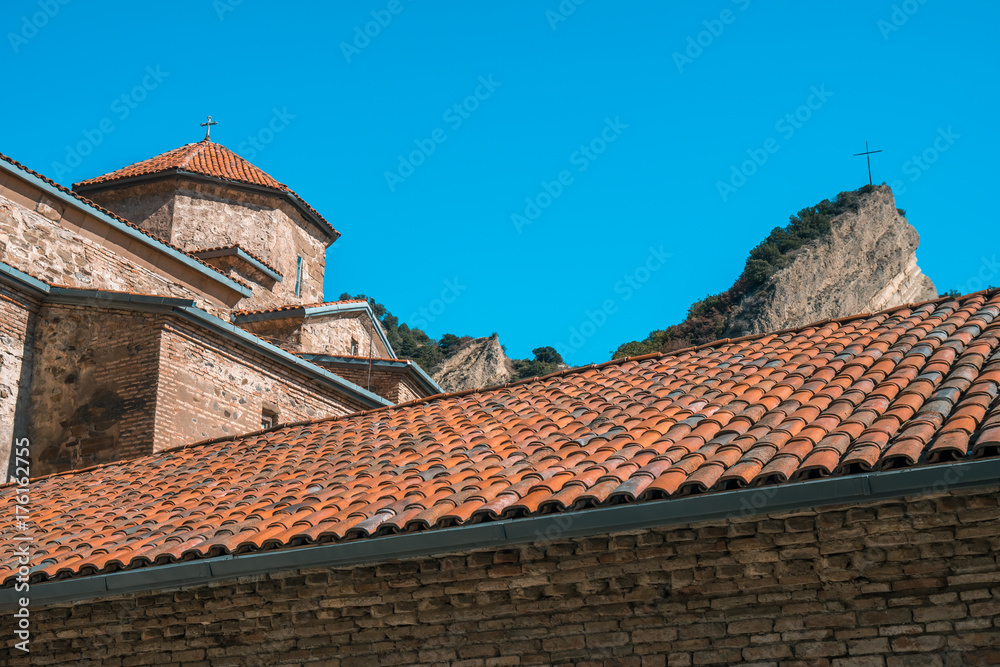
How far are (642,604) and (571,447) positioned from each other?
4.85ft

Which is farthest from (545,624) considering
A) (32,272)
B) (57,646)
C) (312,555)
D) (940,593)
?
(32,272)

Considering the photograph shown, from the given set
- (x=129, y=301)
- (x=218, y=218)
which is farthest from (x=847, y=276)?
(x=129, y=301)

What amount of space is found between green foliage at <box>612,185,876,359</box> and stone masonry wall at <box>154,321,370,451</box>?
130 feet

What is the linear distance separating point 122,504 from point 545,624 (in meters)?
4.11

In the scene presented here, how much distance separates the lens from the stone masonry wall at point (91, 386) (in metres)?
11.9

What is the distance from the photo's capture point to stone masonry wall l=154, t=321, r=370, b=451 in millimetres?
12016

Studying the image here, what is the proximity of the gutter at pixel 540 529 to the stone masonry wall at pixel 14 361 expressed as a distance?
6518 millimetres

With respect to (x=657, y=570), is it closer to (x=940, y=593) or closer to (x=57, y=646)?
(x=940, y=593)

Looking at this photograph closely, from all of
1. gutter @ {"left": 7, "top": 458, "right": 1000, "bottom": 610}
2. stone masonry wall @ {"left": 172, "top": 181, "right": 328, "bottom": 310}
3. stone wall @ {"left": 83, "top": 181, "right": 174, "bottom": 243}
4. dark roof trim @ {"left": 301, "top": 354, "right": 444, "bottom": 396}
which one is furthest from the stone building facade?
gutter @ {"left": 7, "top": 458, "right": 1000, "bottom": 610}

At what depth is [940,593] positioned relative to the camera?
4613 mm

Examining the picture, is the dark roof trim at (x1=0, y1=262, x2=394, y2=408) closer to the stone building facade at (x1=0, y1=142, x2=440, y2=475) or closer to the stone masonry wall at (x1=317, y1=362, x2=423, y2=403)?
the stone building facade at (x1=0, y1=142, x2=440, y2=475)

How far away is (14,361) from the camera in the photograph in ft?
40.4

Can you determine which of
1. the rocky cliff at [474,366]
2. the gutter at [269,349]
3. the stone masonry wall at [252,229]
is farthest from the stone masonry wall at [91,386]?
the rocky cliff at [474,366]

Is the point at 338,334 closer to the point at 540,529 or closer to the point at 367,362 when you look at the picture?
the point at 367,362
